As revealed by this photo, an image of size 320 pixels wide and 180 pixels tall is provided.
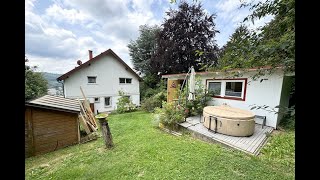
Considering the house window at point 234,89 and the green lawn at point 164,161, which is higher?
the house window at point 234,89

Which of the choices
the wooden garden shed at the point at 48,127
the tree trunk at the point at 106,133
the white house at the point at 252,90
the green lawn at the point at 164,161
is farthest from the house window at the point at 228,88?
the wooden garden shed at the point at 48,127

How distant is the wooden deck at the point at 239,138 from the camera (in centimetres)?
513

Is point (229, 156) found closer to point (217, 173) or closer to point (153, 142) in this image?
point (217, 173)

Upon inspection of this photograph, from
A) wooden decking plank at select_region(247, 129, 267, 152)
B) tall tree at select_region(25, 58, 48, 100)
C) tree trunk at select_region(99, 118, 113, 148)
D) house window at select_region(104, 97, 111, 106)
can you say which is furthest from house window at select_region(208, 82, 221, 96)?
tall tree at select_region(25, 58, 48, 100)

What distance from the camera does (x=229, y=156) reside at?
4613 millimetres

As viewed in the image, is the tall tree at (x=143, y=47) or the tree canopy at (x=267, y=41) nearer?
the tree canopy at (x=267, y=41)

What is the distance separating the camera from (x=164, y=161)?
4410 millimetres

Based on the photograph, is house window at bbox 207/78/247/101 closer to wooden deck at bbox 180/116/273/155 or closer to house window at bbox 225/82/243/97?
house window at bbox 225/82/243/97

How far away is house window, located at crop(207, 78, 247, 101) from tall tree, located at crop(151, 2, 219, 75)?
745 centimetres

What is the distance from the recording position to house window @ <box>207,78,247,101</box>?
26.7 feet

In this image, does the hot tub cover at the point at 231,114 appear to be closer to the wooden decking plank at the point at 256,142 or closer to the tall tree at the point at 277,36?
the wooden decking plank at the point at 256,142

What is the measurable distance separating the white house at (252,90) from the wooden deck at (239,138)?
1088mm

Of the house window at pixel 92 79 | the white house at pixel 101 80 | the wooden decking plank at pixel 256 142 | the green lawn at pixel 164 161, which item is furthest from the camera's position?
the house window at pixel 92 79

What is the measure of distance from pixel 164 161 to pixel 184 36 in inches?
580
